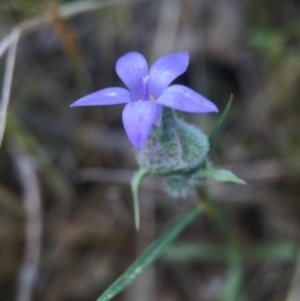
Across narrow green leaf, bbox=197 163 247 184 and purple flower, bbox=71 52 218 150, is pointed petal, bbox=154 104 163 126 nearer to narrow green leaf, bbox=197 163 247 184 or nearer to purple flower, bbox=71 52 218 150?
purple flower, bbox=71 52 218 150

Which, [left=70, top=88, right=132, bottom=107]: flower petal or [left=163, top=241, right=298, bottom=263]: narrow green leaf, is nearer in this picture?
[left=70, top=88, right=132, bottom=107]: flower petal

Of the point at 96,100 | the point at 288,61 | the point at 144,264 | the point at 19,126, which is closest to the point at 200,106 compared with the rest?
the point at 96,100

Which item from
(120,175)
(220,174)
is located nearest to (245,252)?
(120,175)

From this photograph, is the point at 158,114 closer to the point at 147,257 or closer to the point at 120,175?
the point at 147,257

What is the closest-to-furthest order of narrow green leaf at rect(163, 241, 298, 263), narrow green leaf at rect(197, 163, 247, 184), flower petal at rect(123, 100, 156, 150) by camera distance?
flower petal at rect(123, 100, 156, 150)
narrow green leaf at rect(197, 163, 247, 184)
narrow green leaf at rect(163, 241, 298, 263)

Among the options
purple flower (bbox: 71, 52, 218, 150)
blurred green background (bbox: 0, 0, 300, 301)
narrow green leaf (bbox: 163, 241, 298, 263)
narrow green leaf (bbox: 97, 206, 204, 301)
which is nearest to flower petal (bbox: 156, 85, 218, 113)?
purple flower (bbox: 71, 52, 218, 150)

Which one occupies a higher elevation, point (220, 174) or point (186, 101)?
point (186, 101)

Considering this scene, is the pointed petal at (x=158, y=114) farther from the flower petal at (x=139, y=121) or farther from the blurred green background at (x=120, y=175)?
the blurred green background at (x=120, y=175)
